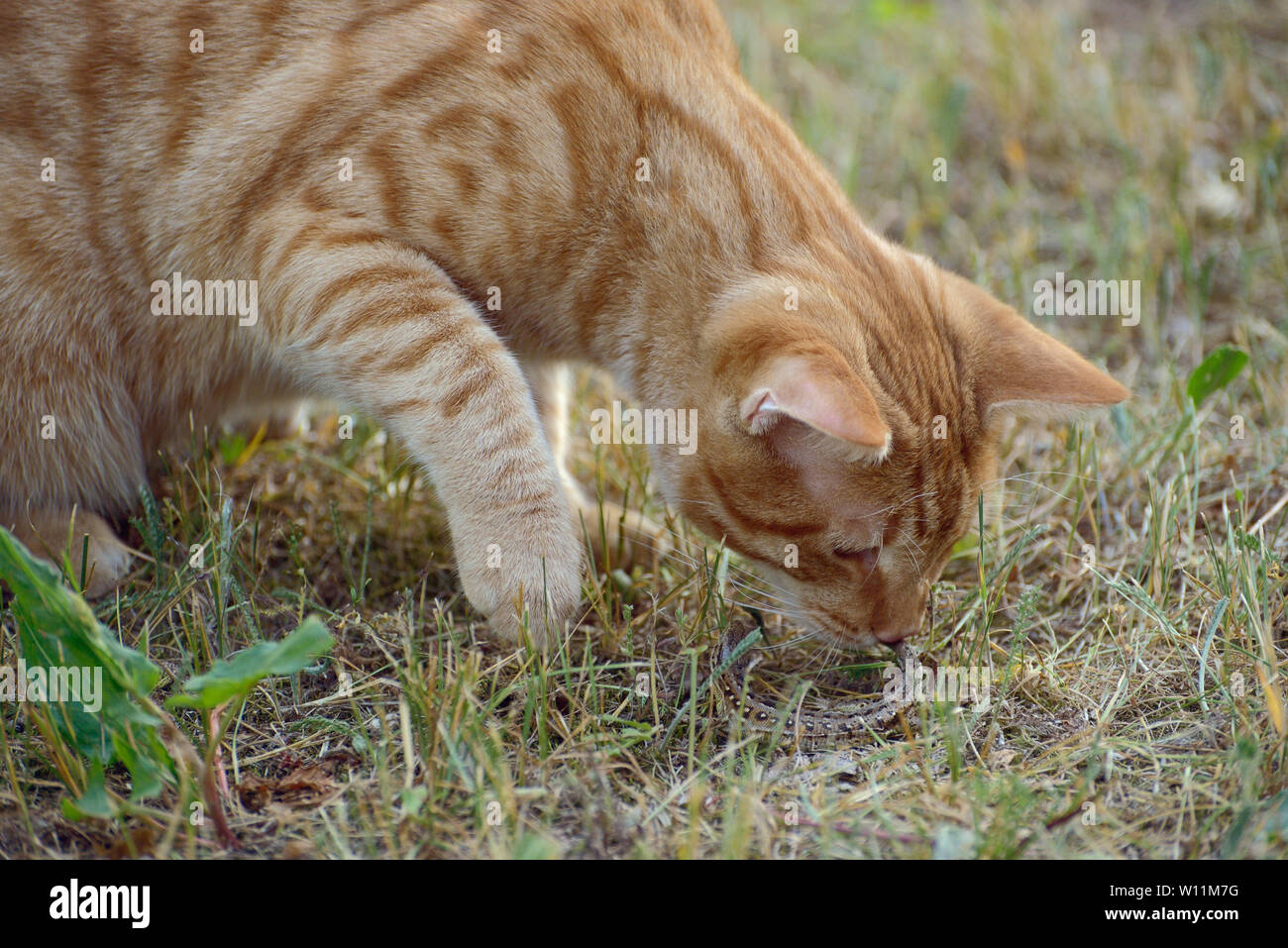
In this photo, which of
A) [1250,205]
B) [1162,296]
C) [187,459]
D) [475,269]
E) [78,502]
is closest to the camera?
[475,269]

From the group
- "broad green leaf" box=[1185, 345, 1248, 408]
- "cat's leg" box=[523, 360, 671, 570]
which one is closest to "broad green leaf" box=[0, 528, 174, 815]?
"cat's leg" box=[523, 360, 671, 570]

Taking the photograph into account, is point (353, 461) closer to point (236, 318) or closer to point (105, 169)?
point (236, 318)

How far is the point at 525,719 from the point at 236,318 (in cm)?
101

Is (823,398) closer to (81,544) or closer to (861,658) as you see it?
(861,658)

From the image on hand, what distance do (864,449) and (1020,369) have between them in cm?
43

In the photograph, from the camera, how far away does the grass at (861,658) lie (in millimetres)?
1681

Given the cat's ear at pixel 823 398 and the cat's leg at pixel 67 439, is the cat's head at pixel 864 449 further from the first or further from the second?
the cat's leg at pixel 67 439

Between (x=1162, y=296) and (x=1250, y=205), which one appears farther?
(x=1250, y=205)

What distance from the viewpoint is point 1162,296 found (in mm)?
3242

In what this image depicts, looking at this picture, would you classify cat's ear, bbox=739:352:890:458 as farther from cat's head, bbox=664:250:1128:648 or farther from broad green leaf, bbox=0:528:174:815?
broad green leaf, bbox=0:528:174:815

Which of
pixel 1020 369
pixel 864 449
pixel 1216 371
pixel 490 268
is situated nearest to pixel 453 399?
pixel 490 268

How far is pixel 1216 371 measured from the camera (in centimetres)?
262

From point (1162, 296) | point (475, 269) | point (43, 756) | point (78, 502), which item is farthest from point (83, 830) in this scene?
point (1162, 296)

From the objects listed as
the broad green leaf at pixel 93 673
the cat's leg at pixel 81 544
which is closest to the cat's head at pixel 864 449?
the broad green leaf at pixel 93 673
